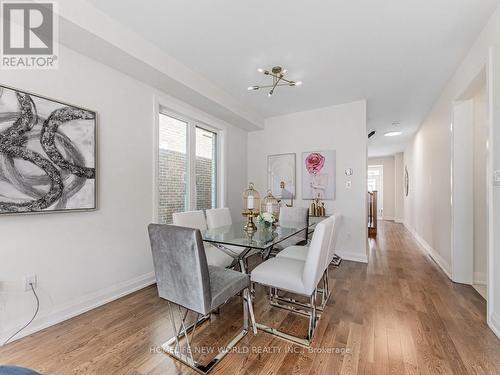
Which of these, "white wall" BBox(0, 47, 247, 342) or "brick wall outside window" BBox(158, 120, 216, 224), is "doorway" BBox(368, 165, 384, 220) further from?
"white wall" BBox(0, 47, 247, 342)

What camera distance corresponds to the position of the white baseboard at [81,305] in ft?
5.86

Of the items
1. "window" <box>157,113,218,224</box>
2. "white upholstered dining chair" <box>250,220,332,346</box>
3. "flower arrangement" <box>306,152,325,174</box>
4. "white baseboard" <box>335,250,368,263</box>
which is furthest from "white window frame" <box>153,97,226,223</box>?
"white baseboard" <box>335,250,368,263</box>

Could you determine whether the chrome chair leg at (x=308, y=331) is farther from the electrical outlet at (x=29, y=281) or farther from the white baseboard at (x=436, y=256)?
the white baseboard at (x=436, y=256)

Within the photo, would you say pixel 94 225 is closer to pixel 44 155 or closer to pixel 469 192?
pixel 44 155

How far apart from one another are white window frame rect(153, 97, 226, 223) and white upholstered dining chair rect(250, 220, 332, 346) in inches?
67.1

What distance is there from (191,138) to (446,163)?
3.76 meters

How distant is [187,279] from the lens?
1433mm

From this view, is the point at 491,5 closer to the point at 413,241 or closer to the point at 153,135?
the point at 153,135

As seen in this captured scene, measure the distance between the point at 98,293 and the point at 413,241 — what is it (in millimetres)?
6021

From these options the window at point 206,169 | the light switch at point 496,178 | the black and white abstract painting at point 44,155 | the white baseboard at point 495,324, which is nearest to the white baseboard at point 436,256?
the white baseboard at point 495,324

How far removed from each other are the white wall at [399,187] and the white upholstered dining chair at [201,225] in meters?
7.82

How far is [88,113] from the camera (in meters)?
2.19

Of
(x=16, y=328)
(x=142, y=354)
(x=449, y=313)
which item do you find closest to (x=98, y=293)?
(x=16, y=328)

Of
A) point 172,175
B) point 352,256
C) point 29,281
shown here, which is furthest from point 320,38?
point 29,281
